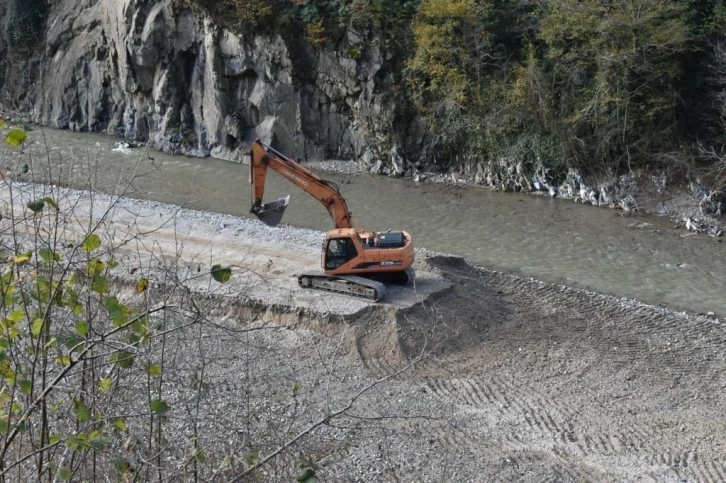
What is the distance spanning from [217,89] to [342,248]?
57.0ft

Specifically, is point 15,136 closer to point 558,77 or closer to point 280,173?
point 280,173

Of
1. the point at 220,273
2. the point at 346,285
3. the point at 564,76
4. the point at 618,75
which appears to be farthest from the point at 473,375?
the point at 564,76

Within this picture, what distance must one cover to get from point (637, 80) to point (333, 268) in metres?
14.4

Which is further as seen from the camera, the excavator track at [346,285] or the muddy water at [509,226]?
the muddy water at [509,226]

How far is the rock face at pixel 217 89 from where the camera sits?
99.2 feet

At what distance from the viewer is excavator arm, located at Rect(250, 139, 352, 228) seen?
16.1m

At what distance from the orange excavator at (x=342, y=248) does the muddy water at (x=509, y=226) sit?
6.73 feet

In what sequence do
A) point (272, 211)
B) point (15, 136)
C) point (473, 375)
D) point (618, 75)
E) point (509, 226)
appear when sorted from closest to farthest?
point (15, 136), point (473, 375), point (272, 211), point (509, 226), point (618, 75)

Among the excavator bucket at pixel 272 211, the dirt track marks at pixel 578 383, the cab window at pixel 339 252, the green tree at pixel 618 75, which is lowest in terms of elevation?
the dirt track marks at pixel 578 383

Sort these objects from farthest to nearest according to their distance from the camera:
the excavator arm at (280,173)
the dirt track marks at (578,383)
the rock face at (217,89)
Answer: the rock face at (217,89) → the excavator arm at (280,173) → the dirt track marks at (578,383)

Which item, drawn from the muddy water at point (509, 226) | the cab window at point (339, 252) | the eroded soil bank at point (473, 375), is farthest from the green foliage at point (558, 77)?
the cab window at point (339, 252)

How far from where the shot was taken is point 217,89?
3145 cm

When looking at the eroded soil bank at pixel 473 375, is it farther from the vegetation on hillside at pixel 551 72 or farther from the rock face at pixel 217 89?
the rock face at pixel 217 89

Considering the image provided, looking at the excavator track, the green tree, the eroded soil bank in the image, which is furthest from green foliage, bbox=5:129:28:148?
the green tree
